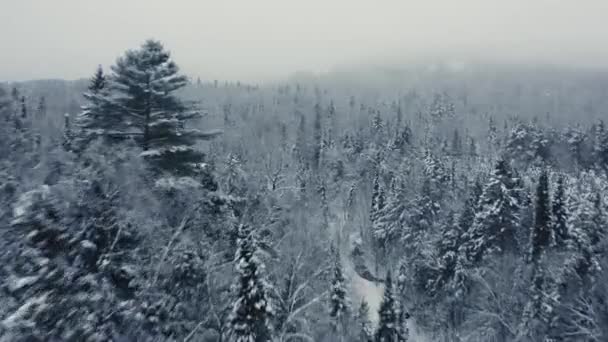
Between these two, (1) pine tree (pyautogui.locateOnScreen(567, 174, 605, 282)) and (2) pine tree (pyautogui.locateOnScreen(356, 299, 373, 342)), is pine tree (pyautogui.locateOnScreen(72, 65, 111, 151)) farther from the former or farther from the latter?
(1) pine tree (pyautogui.locateOnScreen(567, 174, 605, 282))

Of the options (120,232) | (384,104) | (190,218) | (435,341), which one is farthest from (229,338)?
(384,104)

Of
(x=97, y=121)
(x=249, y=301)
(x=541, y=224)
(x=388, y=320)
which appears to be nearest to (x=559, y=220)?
(x=541, y=224)

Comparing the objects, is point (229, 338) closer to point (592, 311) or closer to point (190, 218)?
point (190, 218)

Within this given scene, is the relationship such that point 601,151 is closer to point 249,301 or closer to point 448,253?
point 448,253

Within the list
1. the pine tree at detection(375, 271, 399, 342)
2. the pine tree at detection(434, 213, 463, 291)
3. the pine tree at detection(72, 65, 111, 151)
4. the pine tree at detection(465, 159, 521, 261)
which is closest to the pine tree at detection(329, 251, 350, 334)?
the pine tree at detection(375, 271, 399, 342)

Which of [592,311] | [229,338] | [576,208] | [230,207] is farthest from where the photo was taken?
[576,208]

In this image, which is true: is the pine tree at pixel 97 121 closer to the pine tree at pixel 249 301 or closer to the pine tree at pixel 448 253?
the pine tree at pixel 249 301
